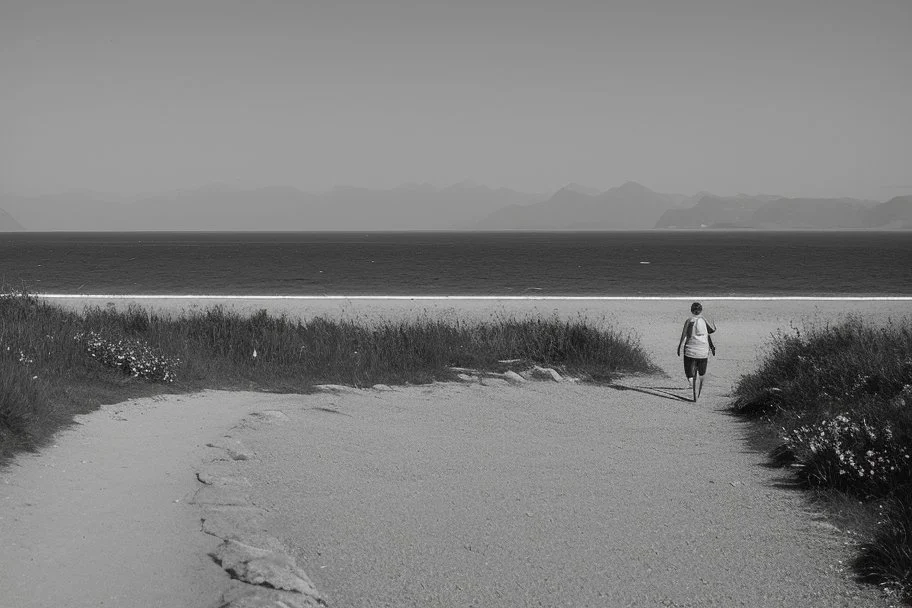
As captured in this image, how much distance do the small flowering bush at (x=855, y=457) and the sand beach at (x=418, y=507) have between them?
0.41 m

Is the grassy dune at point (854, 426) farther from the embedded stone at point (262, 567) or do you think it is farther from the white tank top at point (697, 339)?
the embedded stone at point (262, 567)

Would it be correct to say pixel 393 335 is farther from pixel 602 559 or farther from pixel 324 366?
pixel 602 559

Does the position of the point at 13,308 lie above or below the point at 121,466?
above

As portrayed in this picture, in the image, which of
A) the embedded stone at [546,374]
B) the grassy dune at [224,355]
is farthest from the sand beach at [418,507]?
the embedded stone at [546,374]

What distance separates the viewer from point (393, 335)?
1617 cm

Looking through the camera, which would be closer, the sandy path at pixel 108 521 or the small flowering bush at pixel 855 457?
the sandy path at pixel 108 521

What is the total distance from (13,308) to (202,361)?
14.3 ft

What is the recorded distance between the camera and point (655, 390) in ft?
45.9

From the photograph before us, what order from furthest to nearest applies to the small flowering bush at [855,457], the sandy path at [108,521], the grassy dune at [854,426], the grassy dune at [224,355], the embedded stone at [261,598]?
the grassy dune at [224,355] < the small flowering bush at [855,457] < the grassy dune at [854,426] < the sandy path at [108,521] < the embedded stone at [261,598]

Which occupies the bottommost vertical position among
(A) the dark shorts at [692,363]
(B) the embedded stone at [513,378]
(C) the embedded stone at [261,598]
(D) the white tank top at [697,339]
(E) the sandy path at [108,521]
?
(C) the embedded stone at [261,598]

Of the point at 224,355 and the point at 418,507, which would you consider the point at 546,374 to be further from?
the point at 418,507

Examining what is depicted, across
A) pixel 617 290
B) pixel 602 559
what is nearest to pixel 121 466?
pixel 602 559

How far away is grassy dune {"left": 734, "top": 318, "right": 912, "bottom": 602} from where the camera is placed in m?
6.70

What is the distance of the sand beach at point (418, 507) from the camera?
6059mm
